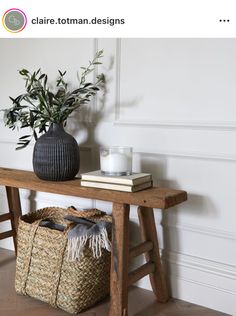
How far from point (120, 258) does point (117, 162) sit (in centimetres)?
39

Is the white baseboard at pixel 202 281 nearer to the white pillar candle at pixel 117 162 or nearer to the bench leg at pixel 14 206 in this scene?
the white pillar candle at pixel 117 162

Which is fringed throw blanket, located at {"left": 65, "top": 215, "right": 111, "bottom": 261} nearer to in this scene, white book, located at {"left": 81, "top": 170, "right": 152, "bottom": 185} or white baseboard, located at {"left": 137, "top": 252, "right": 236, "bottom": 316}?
white book, located at {"left": 81, "top": 170, "right": 152, "bottom": 185}

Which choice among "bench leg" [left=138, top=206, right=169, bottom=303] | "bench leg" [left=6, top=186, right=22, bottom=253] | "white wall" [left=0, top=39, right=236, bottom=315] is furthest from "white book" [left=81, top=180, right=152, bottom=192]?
"bench leg" [left=6, top=186, right=22, bottom=253]

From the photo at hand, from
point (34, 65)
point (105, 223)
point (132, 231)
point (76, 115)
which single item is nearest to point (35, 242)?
point (105, 223)

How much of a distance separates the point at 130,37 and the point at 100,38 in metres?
0.17

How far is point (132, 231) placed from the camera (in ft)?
6.42

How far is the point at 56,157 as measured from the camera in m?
1.75

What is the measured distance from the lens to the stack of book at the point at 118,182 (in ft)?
5.02

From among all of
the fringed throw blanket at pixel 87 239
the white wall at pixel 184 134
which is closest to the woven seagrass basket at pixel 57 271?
the fringed throw blanket at pixel 87 239
